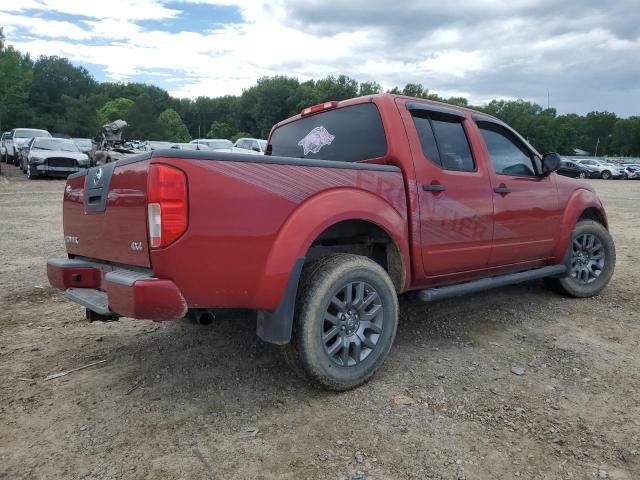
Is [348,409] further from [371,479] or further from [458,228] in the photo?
[458,228]

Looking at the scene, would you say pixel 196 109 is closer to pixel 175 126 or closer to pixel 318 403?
pixel 175 126

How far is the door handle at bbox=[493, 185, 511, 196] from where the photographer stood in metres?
4.02

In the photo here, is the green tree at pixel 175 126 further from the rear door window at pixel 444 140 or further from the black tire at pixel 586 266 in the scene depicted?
the rear door window at pixel 444 140

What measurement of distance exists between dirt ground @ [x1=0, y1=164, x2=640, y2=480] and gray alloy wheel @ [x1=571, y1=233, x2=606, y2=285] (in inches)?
22.3

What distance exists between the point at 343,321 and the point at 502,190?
1.94 metres

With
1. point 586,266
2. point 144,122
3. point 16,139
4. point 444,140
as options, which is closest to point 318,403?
point 444,140

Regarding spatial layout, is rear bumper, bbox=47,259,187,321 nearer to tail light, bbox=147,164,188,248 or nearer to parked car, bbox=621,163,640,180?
tail light, bbox=147,164,188,248

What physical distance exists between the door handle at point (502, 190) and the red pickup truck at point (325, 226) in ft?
0.06

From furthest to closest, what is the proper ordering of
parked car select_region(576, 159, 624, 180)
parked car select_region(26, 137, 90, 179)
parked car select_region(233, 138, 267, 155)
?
parked car select_region(576, 159, 624, 180) → parked car select_region(233, 138, 267, 155) → parked car select_region(26, 137, 90, 179)

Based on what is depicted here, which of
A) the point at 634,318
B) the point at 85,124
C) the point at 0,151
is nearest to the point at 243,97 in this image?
the point at 85,124

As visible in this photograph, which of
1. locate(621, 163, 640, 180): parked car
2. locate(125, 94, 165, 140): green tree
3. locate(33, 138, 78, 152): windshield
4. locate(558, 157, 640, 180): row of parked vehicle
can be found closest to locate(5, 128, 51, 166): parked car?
locate(33, 138, 78, 152): windshield

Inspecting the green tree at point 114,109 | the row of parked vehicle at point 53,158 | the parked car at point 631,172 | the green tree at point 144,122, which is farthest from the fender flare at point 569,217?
the green tree at point 114,109

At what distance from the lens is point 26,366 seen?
133 inches

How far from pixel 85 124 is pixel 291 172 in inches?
2740
